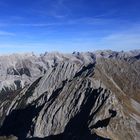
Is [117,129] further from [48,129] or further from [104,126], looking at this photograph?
[48,129]

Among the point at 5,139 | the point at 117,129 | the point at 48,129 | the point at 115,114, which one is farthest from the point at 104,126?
the point at 5,139

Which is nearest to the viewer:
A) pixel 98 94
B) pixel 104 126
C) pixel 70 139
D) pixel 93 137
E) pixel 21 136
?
pixel 93 137

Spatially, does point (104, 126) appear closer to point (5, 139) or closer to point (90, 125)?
point (90, 125)

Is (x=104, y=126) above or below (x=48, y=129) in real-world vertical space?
above

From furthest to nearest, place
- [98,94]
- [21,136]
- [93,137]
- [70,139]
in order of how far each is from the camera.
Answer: [21,136] → [98,94] → [70,139] → [93,137]

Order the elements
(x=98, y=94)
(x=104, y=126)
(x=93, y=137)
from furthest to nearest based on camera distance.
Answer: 1. (x=98, y=94)
2. (x=104, y=126)
3. (x=93, y=137)

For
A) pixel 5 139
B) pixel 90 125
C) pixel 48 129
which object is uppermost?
pixel 90 125

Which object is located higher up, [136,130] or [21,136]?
[136,130]

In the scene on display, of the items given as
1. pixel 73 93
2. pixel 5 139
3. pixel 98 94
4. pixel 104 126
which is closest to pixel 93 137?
pixel 104 126

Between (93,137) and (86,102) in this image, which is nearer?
(93,137)
